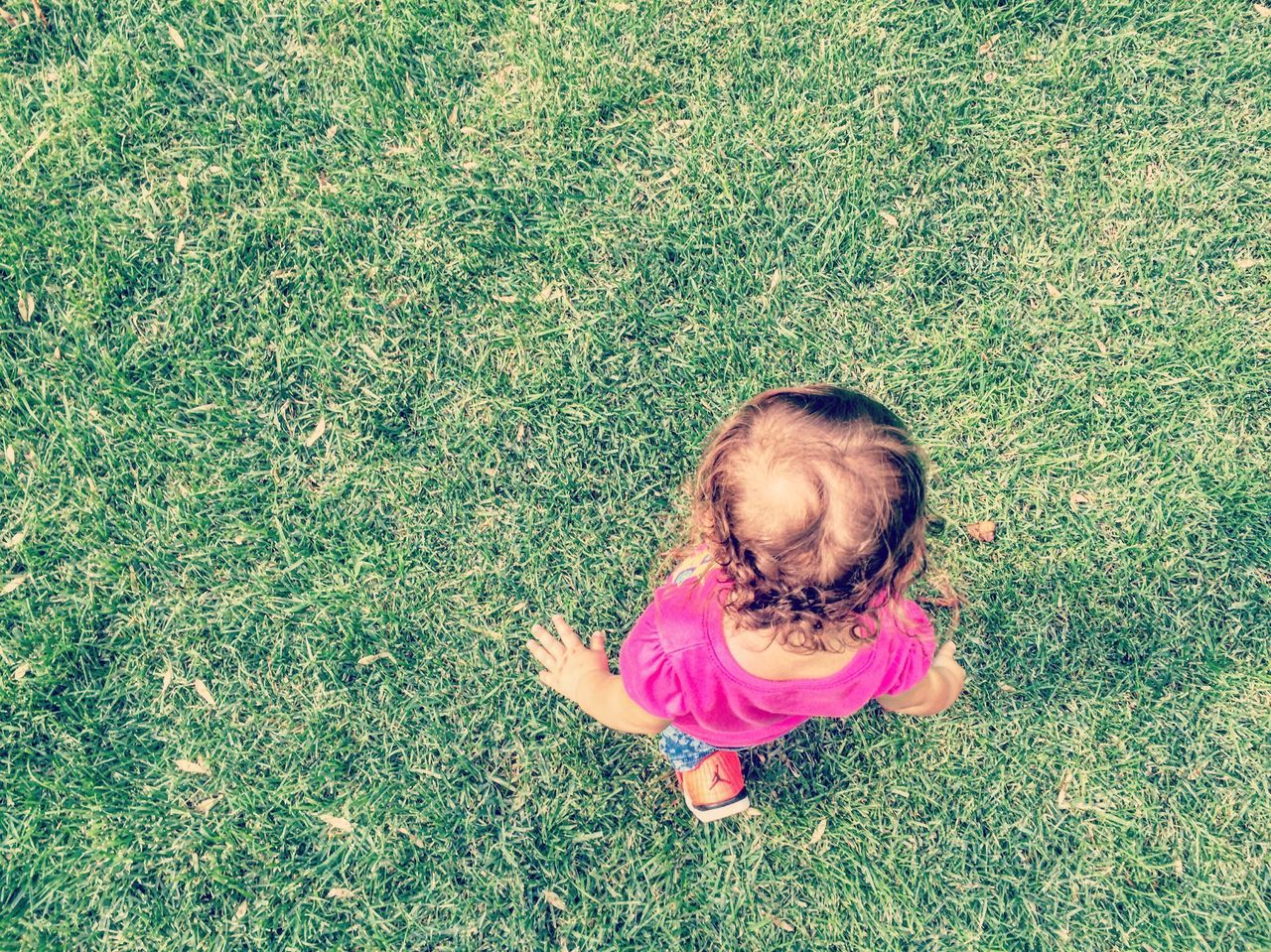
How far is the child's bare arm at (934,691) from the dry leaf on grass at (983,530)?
581 mm

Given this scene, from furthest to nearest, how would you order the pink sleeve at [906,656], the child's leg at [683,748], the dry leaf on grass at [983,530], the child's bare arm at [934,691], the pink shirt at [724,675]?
the dry leaf on grass at [983,530], the child's leg at [683,748], the child's bare arm at [934,691], the pink sleeve at [906,656], the pink shirt at [724,675]

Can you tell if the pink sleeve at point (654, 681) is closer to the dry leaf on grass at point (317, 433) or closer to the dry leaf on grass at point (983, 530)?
the dry leaf on grass at point (983, 530)

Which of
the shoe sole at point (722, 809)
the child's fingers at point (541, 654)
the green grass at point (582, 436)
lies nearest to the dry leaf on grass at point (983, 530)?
the green grass at point (582, 436)

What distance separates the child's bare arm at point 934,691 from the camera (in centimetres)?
256

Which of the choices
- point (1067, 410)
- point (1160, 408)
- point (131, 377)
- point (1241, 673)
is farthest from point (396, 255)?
point (1241, 673)

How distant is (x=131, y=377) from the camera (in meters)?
3.19

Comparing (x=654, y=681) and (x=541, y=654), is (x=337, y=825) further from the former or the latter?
(x=654, y=681)

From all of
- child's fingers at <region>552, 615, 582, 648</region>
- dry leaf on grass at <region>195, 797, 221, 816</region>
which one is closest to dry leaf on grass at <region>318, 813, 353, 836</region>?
dry leaf on grass at <region>195, 797, 221, 816</region>

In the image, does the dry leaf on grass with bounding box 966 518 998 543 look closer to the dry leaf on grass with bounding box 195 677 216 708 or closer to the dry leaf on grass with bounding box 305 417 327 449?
the dry leaf on grass with bounding box 305 417 327 449

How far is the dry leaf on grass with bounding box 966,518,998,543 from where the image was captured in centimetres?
314

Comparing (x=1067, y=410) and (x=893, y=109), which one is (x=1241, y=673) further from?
(x=893, y=109)

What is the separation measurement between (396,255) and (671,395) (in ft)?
3.90

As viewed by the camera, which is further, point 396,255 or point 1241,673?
point 396,255

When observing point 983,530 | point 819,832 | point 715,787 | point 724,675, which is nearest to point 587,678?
point 715,787
